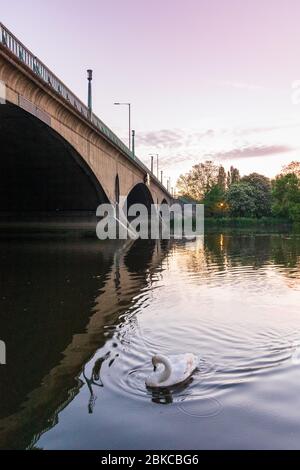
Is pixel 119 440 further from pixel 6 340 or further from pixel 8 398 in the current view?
pixel 6 340

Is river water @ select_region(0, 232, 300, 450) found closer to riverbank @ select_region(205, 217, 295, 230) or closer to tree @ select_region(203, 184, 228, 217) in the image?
riverbank @ select_region(205, 217, 295, 230)

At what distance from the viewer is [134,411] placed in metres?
5.16

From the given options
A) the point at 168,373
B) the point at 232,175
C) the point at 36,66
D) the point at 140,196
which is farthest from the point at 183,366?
the point at 232,175

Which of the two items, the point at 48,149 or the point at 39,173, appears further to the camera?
the point at 39,173

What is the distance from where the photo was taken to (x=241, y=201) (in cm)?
9150

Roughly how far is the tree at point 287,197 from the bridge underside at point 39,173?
5640 centimetres

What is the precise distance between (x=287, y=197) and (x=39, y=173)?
6363 centimetres

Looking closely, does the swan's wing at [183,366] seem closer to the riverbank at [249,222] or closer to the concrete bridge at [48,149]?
the concrete bridge at [48,149]

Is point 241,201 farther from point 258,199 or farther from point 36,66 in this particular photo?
point 36,66

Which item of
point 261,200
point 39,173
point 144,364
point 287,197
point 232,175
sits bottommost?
point 144,364

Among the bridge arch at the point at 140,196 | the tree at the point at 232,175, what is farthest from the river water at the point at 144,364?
Answer: the tree at the point at 232,175

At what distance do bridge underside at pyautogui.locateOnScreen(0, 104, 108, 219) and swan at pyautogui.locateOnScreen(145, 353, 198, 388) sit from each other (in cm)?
1586

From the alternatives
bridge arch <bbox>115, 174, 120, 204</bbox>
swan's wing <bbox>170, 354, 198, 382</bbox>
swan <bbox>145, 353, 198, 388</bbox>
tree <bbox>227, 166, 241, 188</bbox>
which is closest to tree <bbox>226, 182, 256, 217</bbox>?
bridge arch <bbox>115, 174, 120, 204</bbox>

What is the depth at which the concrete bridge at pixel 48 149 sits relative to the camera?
62.0 ft
